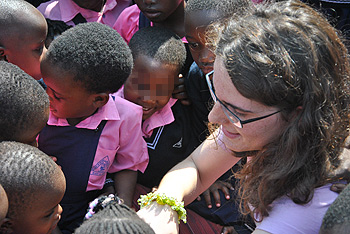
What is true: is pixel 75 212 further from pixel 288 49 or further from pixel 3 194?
pixel 288 49

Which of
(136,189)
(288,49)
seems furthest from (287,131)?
(136,189)

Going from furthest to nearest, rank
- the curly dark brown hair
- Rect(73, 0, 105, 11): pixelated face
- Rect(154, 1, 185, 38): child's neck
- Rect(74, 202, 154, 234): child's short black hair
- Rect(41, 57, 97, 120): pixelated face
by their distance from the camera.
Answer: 1. Rect(73, 0, 105, 11): pixelated face
2. Rect(154, 1, 185, 38): child's neck
3. Rect(41, 57, 97, 120): pixelated face
4. the curly dark brown hair
5. Rect(74, 202, 154, 234): child's short black hair

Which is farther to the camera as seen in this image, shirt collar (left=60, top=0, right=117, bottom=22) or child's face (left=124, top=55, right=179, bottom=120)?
shirt collar (left=60, top=0, right=117, bottom=22)

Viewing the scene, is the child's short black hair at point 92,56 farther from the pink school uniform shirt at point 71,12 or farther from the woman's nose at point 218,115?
the pink school uniform shirt at point 71,12

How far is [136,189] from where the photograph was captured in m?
2.77

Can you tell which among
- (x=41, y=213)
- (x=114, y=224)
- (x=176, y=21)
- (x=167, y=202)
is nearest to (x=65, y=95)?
(x=41, y=213)

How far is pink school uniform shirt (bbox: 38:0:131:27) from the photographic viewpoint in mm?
3266

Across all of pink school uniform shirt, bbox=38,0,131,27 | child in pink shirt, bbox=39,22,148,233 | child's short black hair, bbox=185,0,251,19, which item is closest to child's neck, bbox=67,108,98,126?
child in pink shirt, bbox=39,22,148,233

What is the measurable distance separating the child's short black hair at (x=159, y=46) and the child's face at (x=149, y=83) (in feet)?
0.13

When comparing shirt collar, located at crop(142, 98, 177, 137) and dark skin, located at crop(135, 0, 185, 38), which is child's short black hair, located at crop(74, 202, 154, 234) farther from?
dark skin, located at crop(135, 0, 185, 38)

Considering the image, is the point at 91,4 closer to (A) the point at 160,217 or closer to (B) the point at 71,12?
(B) the point at 71,12

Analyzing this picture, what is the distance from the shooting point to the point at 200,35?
269cm

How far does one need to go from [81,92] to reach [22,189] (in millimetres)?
753

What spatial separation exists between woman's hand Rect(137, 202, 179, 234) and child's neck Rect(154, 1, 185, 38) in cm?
167
